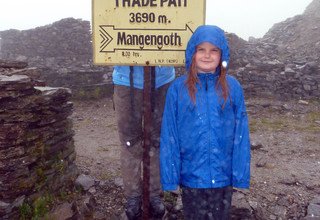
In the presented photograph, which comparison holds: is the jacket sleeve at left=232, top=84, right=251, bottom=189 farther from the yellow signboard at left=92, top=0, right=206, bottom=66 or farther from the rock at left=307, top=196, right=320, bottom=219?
the rock at left=307, top=196, right=320, bottom=219

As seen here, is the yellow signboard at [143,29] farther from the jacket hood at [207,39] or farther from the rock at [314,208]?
the rock at [314,208]

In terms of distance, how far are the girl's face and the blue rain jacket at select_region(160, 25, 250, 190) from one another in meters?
0.07

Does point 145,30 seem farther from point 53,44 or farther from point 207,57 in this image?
point 53,44

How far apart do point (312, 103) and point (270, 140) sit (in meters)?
3.66

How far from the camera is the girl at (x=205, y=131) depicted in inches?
141

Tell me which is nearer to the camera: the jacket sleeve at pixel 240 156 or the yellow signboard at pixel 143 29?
the jacket sleeve at pixel 240 156

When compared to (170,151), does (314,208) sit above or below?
below

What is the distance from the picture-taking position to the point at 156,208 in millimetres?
4520

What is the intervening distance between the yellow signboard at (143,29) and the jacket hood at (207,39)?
0.29 m

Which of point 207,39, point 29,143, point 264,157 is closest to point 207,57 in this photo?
point 207,39

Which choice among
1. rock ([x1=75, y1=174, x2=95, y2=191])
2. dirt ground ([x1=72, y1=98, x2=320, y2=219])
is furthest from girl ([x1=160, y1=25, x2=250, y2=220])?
rock ([x1=75, y1=174, x2=95, y2=191])

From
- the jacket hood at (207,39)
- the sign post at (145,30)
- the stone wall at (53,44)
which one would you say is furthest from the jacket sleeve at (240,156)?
the stone wall at (53,44)

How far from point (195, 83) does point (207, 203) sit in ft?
3.85

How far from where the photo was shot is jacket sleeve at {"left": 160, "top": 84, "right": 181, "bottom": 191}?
3.62 meters
